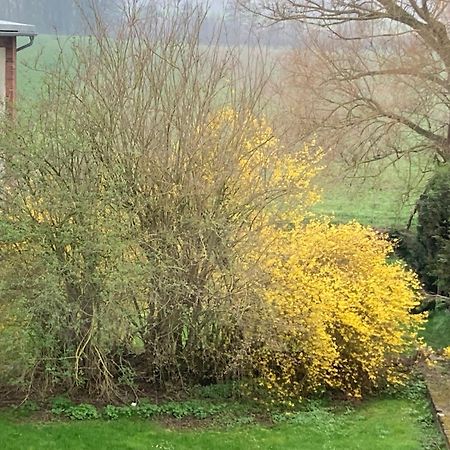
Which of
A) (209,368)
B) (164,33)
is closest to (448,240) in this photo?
(209,368)

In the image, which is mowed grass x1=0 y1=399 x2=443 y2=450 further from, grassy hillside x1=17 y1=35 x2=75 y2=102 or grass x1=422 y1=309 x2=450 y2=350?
grass x1=422 y1=309 x2=450 y2=350

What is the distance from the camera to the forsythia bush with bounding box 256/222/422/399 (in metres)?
10.1

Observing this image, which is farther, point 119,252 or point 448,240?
point 448,240

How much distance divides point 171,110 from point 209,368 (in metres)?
3.44

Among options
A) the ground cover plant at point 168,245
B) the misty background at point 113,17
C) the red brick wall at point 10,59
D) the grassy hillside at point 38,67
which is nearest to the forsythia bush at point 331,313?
the ground cover plant at point 168,245

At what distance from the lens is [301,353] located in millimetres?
10211

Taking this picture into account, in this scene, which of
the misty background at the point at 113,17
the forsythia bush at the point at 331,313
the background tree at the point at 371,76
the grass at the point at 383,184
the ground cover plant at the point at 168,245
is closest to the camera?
the ground cover plant at the point at 168,245

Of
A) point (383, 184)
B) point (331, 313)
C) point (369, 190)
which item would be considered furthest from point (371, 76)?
point (331, 313)

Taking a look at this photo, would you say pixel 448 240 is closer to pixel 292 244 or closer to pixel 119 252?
pixel 292 244

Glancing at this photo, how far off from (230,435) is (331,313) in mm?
2093

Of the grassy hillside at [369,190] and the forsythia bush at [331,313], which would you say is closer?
the forsythia bush at [331,313]

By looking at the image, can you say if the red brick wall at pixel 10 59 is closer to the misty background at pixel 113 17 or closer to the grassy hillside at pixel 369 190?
the grassy hillside at pixel 369 190

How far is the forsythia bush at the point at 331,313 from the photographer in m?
10.1

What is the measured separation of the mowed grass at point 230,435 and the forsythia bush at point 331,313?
780 mm
